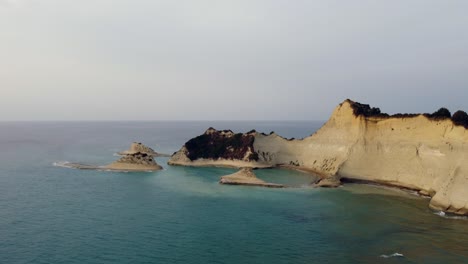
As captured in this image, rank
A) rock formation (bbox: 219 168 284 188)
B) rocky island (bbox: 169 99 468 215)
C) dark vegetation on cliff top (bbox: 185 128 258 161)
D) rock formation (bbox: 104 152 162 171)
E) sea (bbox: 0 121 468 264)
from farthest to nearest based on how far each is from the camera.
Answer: dark vegetation on cliff top (bbox: 185 128 258 161), rock formation (bbox: 104 152 162 171), rock formation (bbox: 219 168 284 188), rocky island (bbox: 169 99 468 215), sea (bbox: 0 121 468 264)

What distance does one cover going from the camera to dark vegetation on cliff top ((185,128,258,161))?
255 ft

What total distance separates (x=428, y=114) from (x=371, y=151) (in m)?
9.97

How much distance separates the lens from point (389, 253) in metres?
27.3

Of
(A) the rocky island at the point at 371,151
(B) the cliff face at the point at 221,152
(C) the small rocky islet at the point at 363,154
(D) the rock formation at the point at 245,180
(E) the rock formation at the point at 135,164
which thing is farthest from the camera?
(B) the cliff face at the point at 221,152

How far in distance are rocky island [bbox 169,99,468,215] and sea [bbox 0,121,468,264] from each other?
2.79 metres

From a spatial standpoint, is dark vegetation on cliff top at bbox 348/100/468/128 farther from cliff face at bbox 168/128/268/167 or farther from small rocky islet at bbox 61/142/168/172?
small rocky islet at bbox 61/142/168/172

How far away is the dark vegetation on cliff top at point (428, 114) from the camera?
4612cm

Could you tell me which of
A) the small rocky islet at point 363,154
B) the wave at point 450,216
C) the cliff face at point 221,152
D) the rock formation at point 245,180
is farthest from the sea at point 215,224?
the cliff face at point 221,152

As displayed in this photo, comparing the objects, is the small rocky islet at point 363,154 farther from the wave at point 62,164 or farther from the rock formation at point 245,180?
the wave at point 62,164

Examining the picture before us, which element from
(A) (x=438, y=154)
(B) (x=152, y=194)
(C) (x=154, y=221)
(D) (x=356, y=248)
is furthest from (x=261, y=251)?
(A) (x=438, y=154)

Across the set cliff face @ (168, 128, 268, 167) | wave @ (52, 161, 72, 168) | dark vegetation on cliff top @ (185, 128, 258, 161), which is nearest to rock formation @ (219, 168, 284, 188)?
cliff face @ (168, 128, 268, 167)

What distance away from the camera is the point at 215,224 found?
34000mm

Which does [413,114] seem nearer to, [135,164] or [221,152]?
[221,152]

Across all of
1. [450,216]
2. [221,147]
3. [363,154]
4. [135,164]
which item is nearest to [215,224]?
[450,216]
